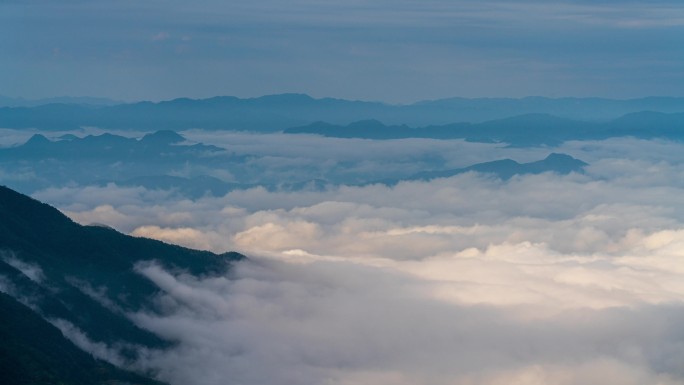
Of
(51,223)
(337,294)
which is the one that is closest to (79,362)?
(51,223)

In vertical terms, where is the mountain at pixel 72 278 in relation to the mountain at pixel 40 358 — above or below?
above

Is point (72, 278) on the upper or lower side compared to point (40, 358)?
upper

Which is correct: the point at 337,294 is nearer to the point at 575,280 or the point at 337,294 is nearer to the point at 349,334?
the point at 349,334

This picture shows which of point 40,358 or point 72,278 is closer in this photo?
point 40,358

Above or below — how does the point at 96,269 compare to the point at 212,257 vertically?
below

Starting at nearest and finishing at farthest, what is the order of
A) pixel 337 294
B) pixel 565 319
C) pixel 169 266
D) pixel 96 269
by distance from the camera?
pixel 96 269, pixel 169 266, pixel 565 319, pixel 337 294

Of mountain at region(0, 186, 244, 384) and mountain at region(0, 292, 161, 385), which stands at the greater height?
mountain at region(0, 186, 244, 384)

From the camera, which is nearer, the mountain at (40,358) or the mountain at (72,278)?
the mountain at (40,358)

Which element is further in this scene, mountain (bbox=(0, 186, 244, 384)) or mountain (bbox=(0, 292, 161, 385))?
mountain (bbox=(0, 186, 244, 384))
